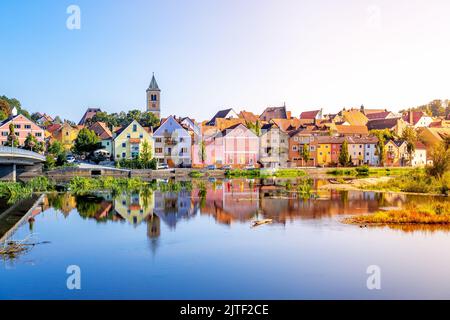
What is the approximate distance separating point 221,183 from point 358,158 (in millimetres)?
32621

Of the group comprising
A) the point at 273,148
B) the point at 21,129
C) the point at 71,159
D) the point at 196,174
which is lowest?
the point at 196,174

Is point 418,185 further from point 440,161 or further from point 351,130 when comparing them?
point 351,130

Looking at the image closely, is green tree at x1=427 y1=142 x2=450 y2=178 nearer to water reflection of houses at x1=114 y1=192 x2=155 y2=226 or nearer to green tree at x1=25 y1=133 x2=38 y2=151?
water reflection of houses at x1=114 y1=192 x2=155 y2=226

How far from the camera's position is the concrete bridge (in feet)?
128

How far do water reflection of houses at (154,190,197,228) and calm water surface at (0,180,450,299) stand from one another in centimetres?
18

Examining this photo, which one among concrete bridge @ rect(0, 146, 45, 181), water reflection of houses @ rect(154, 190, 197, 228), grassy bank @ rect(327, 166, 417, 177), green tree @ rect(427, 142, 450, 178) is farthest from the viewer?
grassy bank @ rect(327, 166, 417, 177)

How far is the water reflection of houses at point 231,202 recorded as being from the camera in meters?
33.0

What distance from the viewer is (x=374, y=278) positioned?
61.4ft

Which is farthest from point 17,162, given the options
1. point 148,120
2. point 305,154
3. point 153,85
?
point 153,85

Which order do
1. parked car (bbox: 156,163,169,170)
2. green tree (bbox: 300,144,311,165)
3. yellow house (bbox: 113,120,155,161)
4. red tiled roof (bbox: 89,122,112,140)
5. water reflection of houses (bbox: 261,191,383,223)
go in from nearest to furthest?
water reflection of houses (bbox: 261,191,383,223) → parked car (bbox: 156,163,169,170) → yellow house (bbox: 113,120,155,161) → green tree (bbox: 300,144,311,165) → red tiled roof (bbox: 89,122,112,140)

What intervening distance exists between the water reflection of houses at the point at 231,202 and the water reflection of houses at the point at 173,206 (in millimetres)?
844

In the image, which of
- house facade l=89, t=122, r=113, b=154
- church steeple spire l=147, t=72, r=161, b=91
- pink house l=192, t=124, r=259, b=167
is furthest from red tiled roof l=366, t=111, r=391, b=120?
house facade l=89, t=122, r=113, b=154

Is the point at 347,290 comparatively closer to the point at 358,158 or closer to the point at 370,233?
the point at 370,233

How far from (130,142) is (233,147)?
45.9 ft
